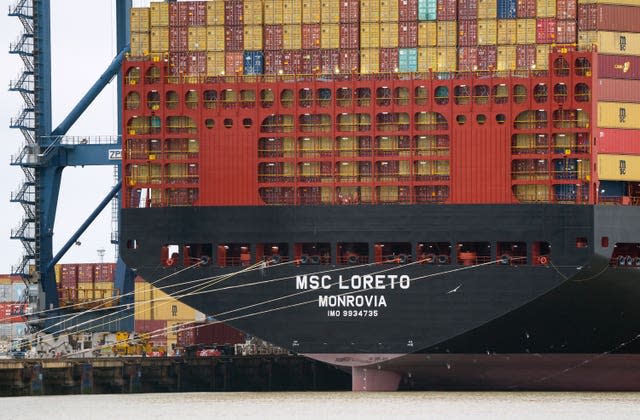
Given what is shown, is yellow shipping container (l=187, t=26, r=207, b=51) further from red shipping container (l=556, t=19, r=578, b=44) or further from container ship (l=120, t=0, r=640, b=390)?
red shipping container (l=556, t=19, r=578, b=44)

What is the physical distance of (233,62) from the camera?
9038 cm

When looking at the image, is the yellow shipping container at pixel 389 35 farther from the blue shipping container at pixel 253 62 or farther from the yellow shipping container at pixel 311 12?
the blue shipping container at pixel 253 62

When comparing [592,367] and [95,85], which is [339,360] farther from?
[95,85]

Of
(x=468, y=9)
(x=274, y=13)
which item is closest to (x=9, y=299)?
(x=274, y=13)

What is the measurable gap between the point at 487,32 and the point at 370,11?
446cm

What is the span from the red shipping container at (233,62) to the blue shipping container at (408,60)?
240 inches

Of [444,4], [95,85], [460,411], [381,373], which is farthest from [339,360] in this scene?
[95,85]

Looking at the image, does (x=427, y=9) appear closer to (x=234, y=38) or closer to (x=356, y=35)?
(x=356, y=35)

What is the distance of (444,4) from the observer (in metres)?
88.8

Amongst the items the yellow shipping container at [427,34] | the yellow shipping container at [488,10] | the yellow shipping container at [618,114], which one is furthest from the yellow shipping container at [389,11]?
the yellow shipping container at [618,114]

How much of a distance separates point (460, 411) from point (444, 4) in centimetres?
1619

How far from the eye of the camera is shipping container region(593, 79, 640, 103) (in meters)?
88.3

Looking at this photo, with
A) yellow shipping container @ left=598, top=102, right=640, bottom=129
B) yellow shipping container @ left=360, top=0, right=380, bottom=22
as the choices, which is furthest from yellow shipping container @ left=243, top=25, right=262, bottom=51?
yellow shipping container @ left=598, top=102, right=640, bottom=129

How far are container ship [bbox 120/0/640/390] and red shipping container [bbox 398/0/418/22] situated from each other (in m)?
0.05
